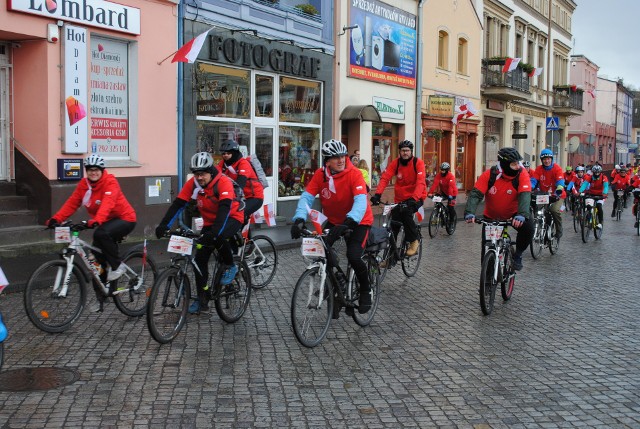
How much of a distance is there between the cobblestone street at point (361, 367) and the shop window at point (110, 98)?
5338mm

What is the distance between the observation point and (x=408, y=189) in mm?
11031

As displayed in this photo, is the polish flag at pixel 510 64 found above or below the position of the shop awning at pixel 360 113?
above

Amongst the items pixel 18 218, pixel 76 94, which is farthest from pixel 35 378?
pixel 76 94

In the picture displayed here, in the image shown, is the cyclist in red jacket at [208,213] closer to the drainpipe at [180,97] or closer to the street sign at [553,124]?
the drainpipe at [180,97]

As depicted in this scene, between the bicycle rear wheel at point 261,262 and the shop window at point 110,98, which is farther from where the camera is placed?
the shop window at point 110,98

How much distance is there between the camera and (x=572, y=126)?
197 feet

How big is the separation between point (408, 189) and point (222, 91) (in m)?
6.88

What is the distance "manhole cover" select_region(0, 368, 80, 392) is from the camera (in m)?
5.48

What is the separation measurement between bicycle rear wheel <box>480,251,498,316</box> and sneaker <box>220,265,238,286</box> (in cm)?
273

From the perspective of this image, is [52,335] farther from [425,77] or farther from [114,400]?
[425,77]

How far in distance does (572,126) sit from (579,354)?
56.9 meters

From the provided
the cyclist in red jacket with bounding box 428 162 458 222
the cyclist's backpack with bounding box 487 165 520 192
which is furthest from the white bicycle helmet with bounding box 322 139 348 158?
the cyclist in red jacket with bounding box 428 162 458 222

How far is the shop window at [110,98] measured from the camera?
13.6 m

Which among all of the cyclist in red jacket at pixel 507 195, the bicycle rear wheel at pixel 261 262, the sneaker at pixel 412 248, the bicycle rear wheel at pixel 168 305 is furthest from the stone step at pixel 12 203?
the cyclist in red jacket at pixel 507 195
